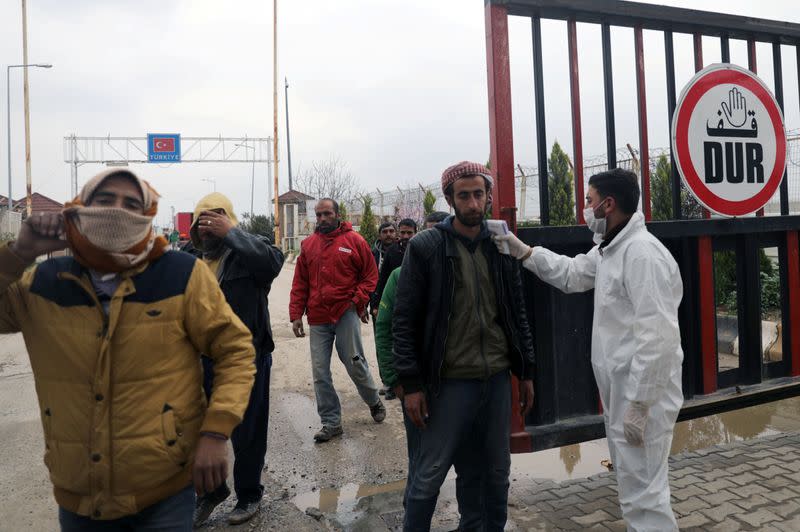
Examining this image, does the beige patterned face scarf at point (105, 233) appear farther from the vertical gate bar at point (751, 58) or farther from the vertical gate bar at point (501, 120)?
the vertical gate bar at point (751, 58)

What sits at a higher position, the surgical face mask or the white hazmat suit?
the surgical face mask

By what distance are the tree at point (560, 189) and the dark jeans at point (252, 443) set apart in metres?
10.6

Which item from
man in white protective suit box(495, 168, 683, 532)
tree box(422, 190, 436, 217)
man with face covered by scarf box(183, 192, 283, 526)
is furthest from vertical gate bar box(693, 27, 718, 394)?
tree box(422, 190, 436, 217)

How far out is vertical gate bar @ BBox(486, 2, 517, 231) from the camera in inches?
133

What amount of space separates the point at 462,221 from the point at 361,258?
2.55 m

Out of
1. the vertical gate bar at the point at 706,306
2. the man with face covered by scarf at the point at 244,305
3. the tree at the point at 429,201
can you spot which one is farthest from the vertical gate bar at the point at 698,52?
the tree at the point at 429,201

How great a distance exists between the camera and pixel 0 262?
6.03ft

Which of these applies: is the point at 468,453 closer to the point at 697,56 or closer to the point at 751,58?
the point at 697,56

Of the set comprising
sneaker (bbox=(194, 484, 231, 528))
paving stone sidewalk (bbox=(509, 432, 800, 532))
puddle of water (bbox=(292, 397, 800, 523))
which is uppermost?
sneaker (bbox=(194, 484, 231, 528))

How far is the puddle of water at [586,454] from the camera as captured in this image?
3885 millimetres

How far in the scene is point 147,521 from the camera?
1.93 meters

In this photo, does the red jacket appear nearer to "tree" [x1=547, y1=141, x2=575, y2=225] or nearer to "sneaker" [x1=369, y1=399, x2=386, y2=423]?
"sneaker" [x1=369, y1=399, x2=386, y2=423]

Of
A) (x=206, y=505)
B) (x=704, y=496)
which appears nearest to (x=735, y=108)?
(x=704, y=496)

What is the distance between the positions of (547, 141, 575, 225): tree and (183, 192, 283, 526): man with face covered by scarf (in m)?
10.6
